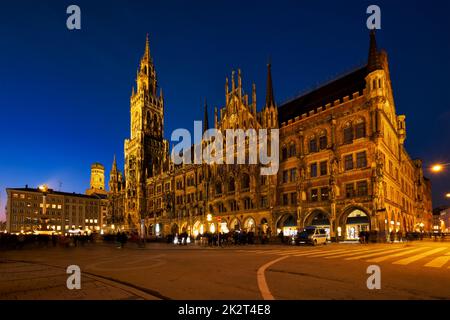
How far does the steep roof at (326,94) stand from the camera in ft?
154

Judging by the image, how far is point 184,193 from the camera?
7406 centimetres

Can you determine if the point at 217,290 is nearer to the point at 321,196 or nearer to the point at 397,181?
the point at 321,196

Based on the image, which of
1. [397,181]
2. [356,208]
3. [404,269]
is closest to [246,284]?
[404,269]

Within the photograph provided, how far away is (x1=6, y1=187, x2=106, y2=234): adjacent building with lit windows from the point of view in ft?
402

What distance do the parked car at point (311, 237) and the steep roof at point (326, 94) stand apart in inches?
737

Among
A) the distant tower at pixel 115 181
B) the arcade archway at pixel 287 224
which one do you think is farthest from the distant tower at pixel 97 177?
the arcade archway at pixel 287 224

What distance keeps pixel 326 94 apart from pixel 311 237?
25318 mm

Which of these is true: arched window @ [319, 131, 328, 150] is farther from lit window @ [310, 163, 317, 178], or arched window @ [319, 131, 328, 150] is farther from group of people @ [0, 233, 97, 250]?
group of people @ [0, 233, 97, 250]

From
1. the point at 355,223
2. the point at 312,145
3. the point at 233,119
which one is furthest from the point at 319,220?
the point at 233,119

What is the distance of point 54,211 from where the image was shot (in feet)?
447

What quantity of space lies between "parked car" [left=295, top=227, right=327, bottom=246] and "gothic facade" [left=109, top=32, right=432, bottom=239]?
6920 mm

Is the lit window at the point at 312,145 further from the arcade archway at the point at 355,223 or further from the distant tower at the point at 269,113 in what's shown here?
the arcade archway at the point at 355,223

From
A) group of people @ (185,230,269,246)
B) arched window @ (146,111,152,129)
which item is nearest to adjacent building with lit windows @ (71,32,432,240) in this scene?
group of people @ (185,230,269,246)
